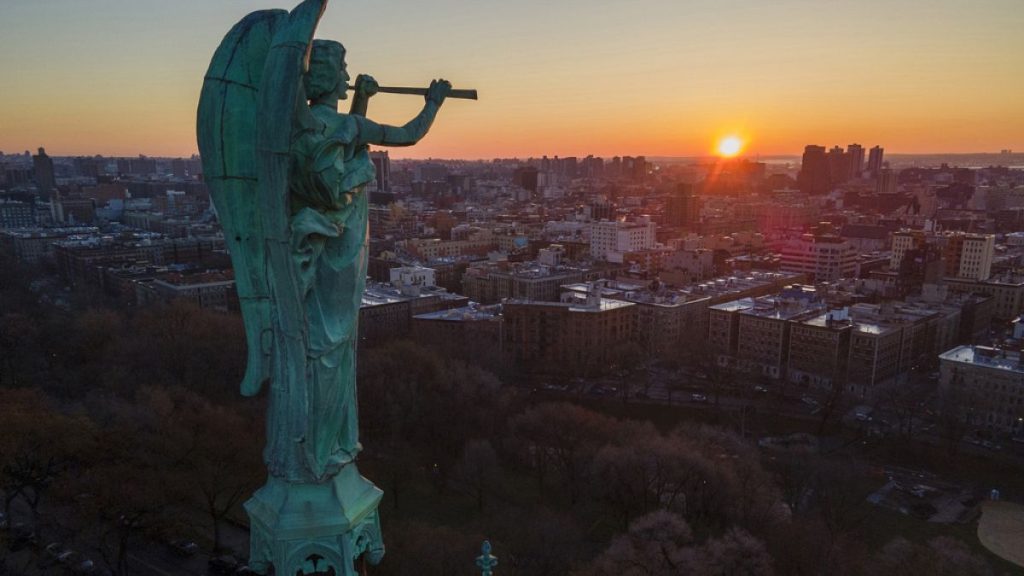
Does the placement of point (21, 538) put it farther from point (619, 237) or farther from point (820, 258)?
point (820, 258)

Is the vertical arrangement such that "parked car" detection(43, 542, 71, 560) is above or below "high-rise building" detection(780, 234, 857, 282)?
below

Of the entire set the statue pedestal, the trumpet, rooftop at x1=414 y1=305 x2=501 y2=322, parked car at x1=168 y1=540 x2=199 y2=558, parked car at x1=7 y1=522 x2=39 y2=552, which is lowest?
parked car at x1=168 y1=540 x2=199 y2=558

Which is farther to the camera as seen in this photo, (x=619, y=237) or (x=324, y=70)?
(x=619, y=237)

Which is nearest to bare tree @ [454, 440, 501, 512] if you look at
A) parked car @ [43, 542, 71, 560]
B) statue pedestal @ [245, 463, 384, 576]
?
parked car @ [43, 542, 71, 560]

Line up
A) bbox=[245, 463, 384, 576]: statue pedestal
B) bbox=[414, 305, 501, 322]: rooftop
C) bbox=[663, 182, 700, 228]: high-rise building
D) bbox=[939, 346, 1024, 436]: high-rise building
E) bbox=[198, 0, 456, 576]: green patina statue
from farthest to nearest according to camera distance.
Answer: bbox=[663, 182, 700, 228]: high-rise building, bbox=[414, 305, 501, 322]: rooftop, bbox=[939, 346, 1024, 436]: high-rise building, bbox=[245, 463, 384, 576]: statue pedestal, bbox=[198, 0, 456, 576]: green patina statue

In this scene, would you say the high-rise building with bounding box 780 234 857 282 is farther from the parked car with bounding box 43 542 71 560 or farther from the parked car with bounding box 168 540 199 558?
the parked car with bounding box 43 542 71 560

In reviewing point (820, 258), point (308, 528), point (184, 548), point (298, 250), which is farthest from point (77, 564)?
point (820, 258)

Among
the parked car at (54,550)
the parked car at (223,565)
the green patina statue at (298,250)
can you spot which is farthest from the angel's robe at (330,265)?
the parked car at (54,550)
